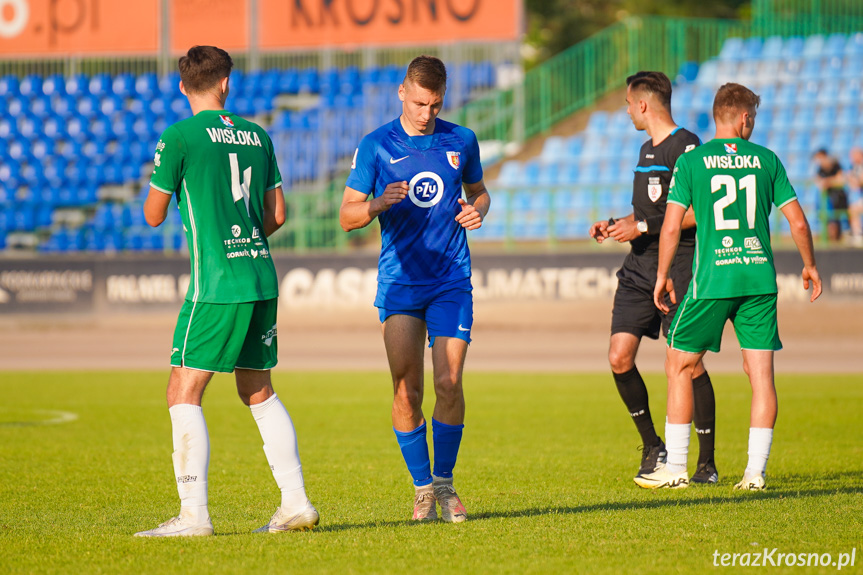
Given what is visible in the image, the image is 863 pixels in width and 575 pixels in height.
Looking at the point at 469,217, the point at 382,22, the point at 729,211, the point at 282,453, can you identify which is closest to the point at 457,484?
the point at 282,453

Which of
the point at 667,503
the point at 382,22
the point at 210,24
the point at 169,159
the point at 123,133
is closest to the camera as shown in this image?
the point at 169,159

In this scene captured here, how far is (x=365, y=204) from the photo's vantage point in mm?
5176

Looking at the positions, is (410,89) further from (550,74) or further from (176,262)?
(550,74)

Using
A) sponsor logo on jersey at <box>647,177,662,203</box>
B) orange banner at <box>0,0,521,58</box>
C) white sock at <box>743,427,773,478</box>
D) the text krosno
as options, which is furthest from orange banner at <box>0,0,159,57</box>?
the text krosno

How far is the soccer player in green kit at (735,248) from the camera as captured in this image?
19.6 ft

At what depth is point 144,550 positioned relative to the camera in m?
4.56

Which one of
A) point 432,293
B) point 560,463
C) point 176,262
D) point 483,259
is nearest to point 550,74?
point 483,259

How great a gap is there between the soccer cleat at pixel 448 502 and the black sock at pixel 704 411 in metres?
1.97

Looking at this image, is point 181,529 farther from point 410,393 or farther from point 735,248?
point 735,248

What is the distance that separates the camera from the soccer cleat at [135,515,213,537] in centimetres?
479

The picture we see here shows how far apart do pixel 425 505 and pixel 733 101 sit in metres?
2.87

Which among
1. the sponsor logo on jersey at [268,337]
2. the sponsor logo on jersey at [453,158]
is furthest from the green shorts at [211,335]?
the sponsor logo on jersey at [453,158]

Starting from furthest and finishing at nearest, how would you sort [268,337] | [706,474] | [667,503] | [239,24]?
[239,24]
[706,474]
[667,503]
[268,337]

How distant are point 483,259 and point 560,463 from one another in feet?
41.7
